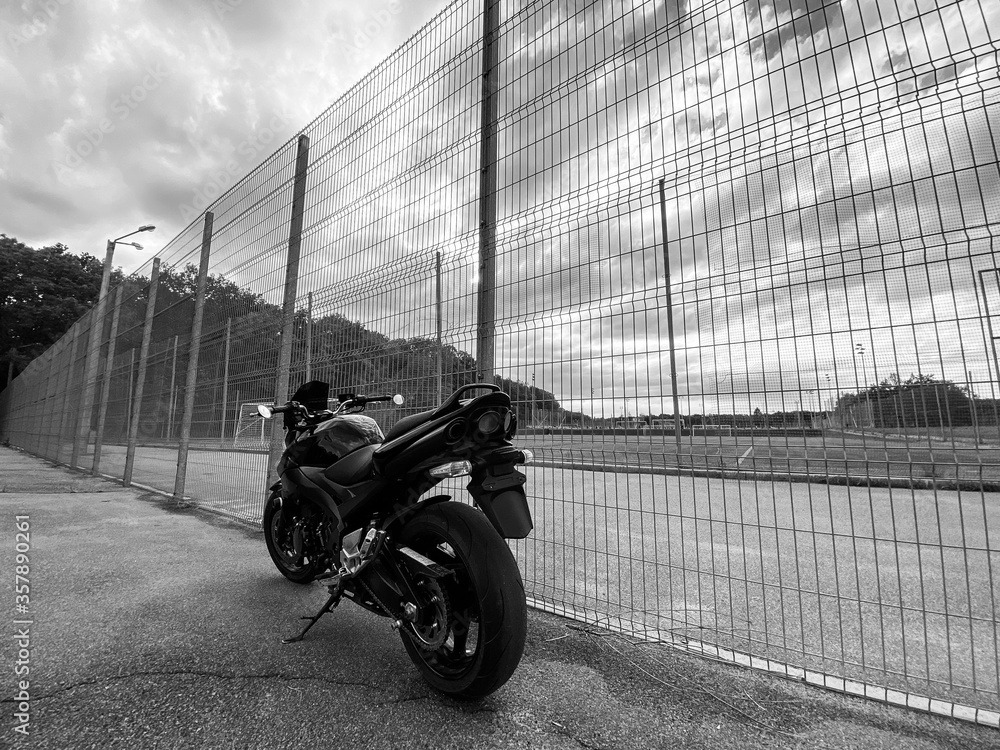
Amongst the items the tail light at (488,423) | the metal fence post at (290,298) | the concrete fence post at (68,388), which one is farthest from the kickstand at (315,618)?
the concrete fence post at (68,388)

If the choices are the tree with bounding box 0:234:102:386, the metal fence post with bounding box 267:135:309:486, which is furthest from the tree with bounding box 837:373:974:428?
the tree with bounding box 0:234:102:386

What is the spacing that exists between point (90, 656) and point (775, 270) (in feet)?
11.0

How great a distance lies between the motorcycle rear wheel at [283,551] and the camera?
3066mm

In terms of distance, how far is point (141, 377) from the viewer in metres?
8.17

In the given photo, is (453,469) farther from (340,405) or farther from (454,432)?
(340,405)

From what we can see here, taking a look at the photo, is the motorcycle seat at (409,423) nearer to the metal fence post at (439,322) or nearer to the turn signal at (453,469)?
the turn signal at (453,469)

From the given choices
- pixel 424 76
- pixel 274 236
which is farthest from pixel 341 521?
pixel 274 236

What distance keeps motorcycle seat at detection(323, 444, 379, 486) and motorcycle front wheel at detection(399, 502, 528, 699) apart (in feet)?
1.52

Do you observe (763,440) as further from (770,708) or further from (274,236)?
(274,236)

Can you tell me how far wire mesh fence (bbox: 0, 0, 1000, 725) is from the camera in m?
1.87

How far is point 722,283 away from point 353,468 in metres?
1.97

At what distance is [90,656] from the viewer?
7.08 ft

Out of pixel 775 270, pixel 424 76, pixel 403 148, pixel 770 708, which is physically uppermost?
pixel 424 76

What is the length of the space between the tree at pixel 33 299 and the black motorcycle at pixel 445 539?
4185cm
